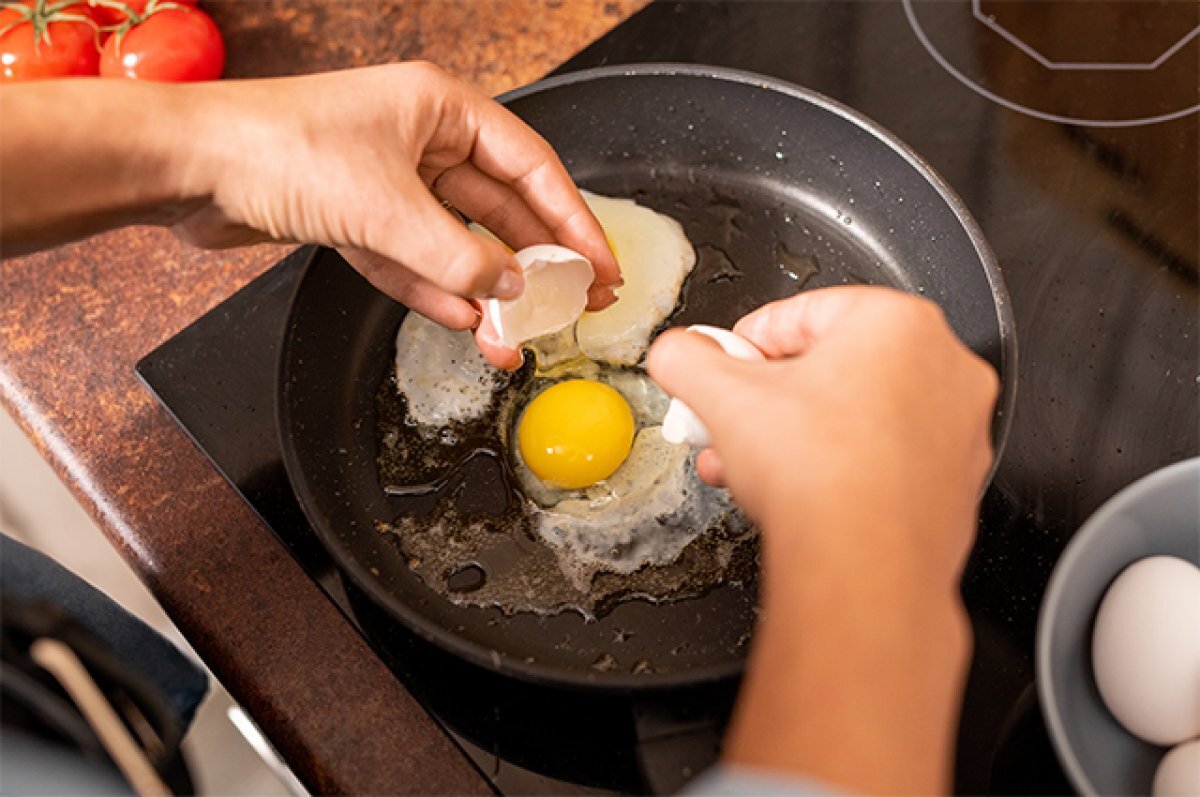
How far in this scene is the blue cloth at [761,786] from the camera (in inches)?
20.2

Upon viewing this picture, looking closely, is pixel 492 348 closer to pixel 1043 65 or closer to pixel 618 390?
pixel 618 390

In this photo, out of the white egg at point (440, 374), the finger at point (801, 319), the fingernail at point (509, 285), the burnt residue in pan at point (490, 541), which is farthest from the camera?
the white egg at point (440, 374)

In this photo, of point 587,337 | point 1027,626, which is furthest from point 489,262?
point 1027,626

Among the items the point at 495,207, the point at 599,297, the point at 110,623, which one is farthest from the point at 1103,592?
the point at 110,623

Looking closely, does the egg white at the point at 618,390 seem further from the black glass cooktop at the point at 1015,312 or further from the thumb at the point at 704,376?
the thumb at the point at 704,376

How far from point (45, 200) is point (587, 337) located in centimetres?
58

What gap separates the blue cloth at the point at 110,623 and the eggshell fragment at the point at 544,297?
440 millimetres

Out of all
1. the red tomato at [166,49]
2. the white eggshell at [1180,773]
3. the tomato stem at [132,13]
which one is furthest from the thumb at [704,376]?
the tomato stem at [132,13]

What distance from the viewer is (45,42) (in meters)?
1.33

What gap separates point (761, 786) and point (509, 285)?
1.71 feet

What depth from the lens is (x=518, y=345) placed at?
1.10 meters

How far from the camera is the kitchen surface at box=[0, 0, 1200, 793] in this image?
3.02 feet

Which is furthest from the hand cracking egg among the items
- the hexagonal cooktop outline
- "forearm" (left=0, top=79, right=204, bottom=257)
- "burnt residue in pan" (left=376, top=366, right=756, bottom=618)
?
the hexagonal cooktop outline

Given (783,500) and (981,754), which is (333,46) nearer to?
(783,500)
